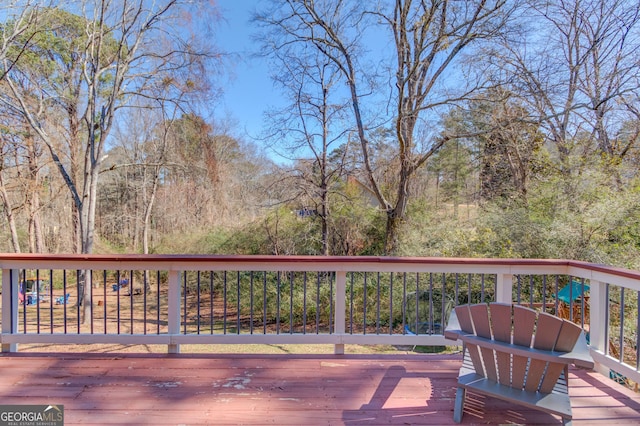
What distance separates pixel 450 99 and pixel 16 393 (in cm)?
756

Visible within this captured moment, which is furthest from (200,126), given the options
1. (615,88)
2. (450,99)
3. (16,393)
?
(615,88)

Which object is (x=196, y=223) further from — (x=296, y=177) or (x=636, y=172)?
(x=636, y=172)

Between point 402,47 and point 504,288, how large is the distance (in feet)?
19.5

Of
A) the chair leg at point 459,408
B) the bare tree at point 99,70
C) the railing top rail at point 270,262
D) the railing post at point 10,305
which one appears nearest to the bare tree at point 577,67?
the railing top rail at point 270,262

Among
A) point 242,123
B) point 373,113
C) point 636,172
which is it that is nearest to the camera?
point 636,172

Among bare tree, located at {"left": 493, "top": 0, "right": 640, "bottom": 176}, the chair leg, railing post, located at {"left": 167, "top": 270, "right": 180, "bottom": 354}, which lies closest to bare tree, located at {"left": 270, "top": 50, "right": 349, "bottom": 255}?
bare tree, located at {"left": 493, "top": 0, "right": 640, "bottom": 176}

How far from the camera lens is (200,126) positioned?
28.3ft

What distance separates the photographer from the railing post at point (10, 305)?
8.46ft

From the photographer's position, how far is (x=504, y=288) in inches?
106

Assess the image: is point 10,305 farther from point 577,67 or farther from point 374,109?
point 577,67

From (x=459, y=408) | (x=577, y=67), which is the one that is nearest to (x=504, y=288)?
(x=459, y=408)

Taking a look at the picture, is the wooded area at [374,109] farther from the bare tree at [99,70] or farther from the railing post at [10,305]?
the railing post at [10,305]

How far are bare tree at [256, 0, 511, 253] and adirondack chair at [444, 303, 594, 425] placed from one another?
5.56m

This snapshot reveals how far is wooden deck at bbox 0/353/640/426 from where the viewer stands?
1801 mm
